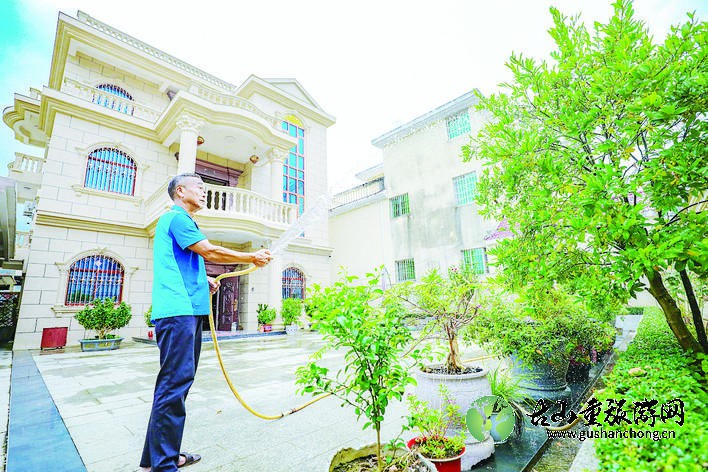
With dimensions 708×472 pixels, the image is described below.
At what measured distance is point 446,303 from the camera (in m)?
2.54

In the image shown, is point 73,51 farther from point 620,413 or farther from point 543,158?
point 620,413

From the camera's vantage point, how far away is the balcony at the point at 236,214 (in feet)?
29.5

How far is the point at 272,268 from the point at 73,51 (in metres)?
8.87

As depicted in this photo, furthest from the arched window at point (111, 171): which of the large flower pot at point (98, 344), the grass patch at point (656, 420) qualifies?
the grass patch at point (656, 420)

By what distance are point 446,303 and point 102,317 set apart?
847 centimetres

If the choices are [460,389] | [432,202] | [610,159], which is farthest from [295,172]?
[610,159]

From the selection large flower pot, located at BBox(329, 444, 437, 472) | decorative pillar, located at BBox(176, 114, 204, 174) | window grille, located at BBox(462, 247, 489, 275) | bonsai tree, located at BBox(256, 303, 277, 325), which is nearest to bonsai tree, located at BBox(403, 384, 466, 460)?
large flower pot, located at BBox(329, 444, 437, 472)

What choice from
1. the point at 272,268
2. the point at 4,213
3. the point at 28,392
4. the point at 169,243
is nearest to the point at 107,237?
the point at 4,213

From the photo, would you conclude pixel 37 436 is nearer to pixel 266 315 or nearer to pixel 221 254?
pixel 221 254

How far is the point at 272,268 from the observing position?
1109 cm

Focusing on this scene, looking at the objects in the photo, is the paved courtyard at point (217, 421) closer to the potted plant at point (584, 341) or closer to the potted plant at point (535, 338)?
the potted plant at point (535, 338)

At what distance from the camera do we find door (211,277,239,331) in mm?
11312

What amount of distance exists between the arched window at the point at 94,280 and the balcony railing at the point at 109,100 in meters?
4.66

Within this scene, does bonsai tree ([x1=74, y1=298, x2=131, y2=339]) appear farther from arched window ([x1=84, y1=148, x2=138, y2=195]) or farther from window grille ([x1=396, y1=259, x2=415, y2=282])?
window grille ([x1=396, y1=259, x2=415, y2=282])
